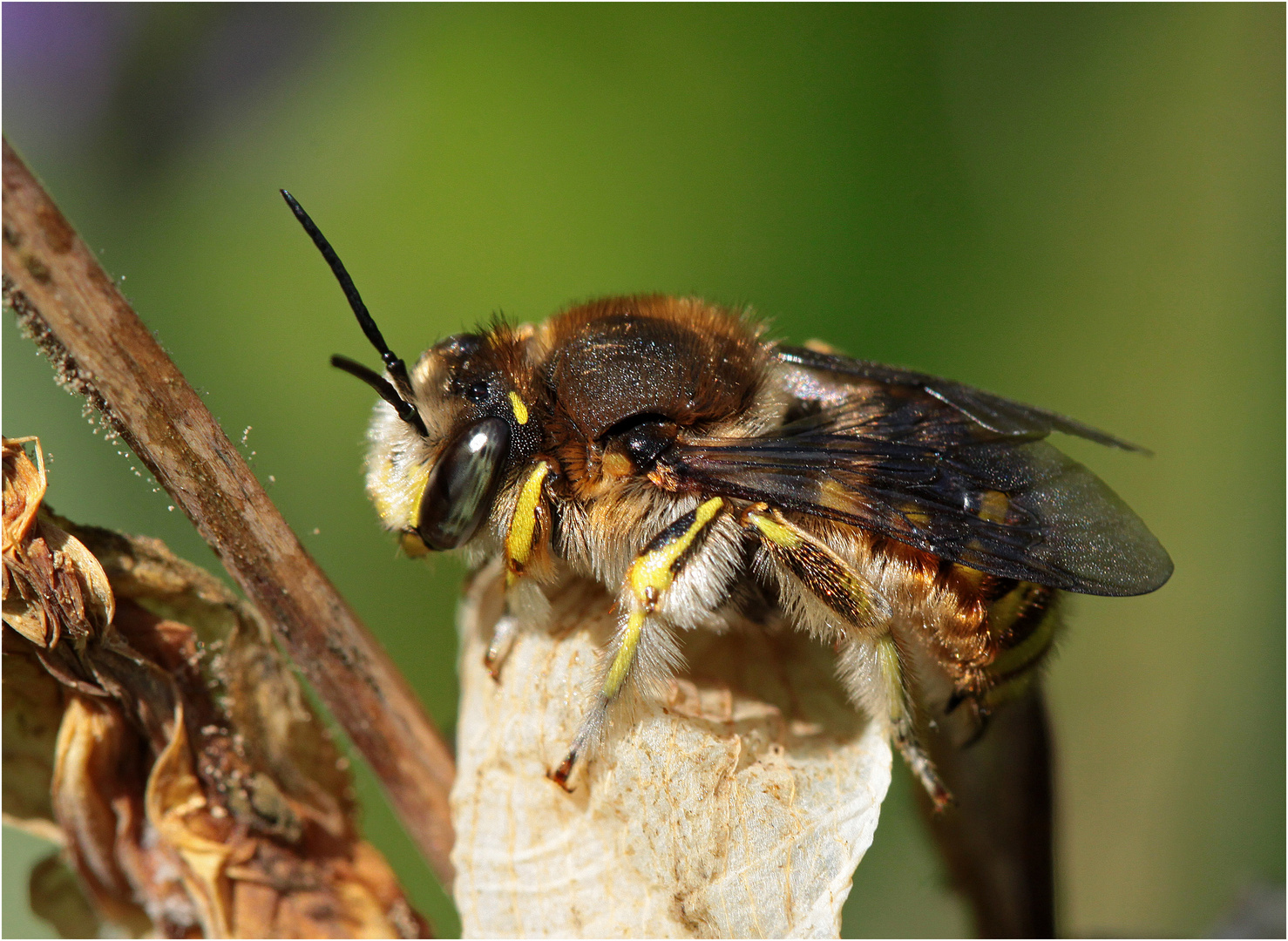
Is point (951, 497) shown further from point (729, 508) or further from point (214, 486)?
point (214, 486)

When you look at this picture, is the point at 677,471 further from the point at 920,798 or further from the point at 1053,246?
the point at 1053,246

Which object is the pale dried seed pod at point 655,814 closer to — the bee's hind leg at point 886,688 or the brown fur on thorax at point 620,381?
the bee's hind leg at point 886,688

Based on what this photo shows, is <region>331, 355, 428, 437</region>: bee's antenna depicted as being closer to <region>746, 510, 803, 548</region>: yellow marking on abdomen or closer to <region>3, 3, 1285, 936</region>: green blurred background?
<region>746, 510, 803, 548</region>: yellow marking on abdomen

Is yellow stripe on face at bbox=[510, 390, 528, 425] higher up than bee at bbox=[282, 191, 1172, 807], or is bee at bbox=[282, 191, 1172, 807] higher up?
yellow stripe on face at bbox=[510, 390, 528, 425]

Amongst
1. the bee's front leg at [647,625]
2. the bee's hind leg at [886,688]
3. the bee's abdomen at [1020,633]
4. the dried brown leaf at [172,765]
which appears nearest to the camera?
the dried brown leaf at [172,765]

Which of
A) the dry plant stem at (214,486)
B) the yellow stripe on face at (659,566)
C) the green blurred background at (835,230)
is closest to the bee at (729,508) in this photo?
the yellow stripe on face at (659,566)

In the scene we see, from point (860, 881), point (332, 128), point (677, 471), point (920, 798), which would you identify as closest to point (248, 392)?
point (332, 128)

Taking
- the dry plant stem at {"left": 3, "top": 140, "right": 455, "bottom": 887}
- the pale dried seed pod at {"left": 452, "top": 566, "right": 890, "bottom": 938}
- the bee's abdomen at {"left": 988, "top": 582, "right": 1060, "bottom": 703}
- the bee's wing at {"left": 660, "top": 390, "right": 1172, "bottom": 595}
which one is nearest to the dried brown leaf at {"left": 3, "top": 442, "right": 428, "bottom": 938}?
the dry plant stem at {"left": 3, "top": 140, "right": 455, "bottom": 887}
